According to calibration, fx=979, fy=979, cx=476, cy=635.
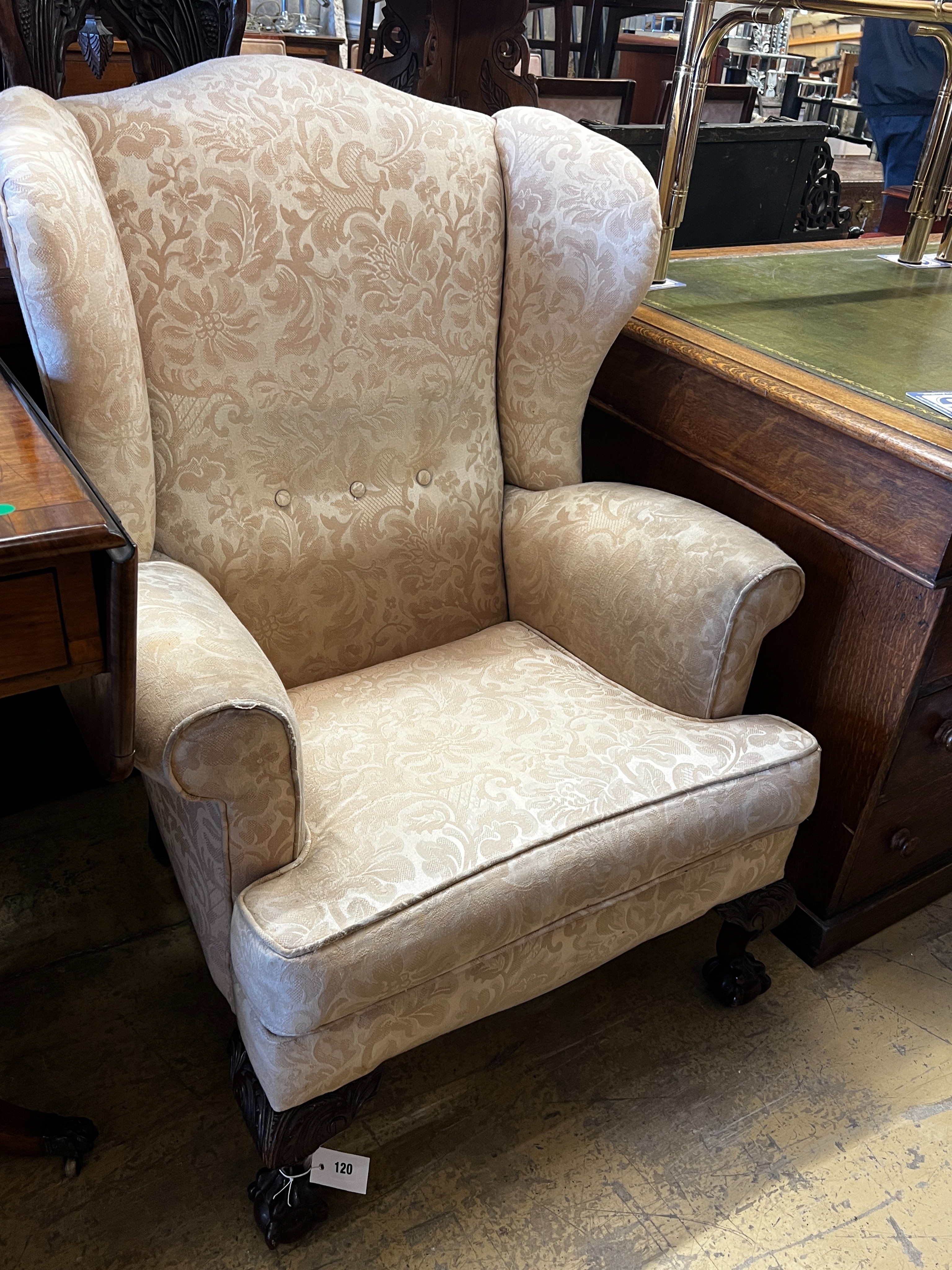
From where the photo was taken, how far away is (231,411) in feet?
3.76

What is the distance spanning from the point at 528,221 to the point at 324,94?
29cm

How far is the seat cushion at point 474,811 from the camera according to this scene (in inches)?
34.5

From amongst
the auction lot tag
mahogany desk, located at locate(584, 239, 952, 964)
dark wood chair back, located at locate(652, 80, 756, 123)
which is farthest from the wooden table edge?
dark wood chair back, located at locate(652, 80, 756, 123)

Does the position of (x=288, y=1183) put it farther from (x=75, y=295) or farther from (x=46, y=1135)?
→ (x=75, y=295)

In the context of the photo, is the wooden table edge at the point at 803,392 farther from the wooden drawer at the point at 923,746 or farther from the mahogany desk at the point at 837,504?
the wooden drawer at the point at 923,746

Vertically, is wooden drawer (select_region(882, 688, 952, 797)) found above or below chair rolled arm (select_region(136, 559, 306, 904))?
below

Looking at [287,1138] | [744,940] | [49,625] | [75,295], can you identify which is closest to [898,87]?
[744,940]

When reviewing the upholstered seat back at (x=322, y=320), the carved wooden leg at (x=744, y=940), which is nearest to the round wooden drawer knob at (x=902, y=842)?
the carved wooden leg at (x=744, y=940)

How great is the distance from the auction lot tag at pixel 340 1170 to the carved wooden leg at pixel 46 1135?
25 cm

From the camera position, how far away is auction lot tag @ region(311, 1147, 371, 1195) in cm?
108

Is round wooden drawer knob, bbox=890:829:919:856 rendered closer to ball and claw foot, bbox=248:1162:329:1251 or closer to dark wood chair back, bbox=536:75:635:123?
ball and claw foot, bbox=248:1162:329:1251

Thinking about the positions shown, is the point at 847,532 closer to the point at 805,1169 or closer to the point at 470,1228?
the point at 805,1169

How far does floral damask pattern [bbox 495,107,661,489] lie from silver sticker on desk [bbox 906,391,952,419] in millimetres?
363

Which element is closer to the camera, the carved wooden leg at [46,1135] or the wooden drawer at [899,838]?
the carved wooden leg at [46,1135]
